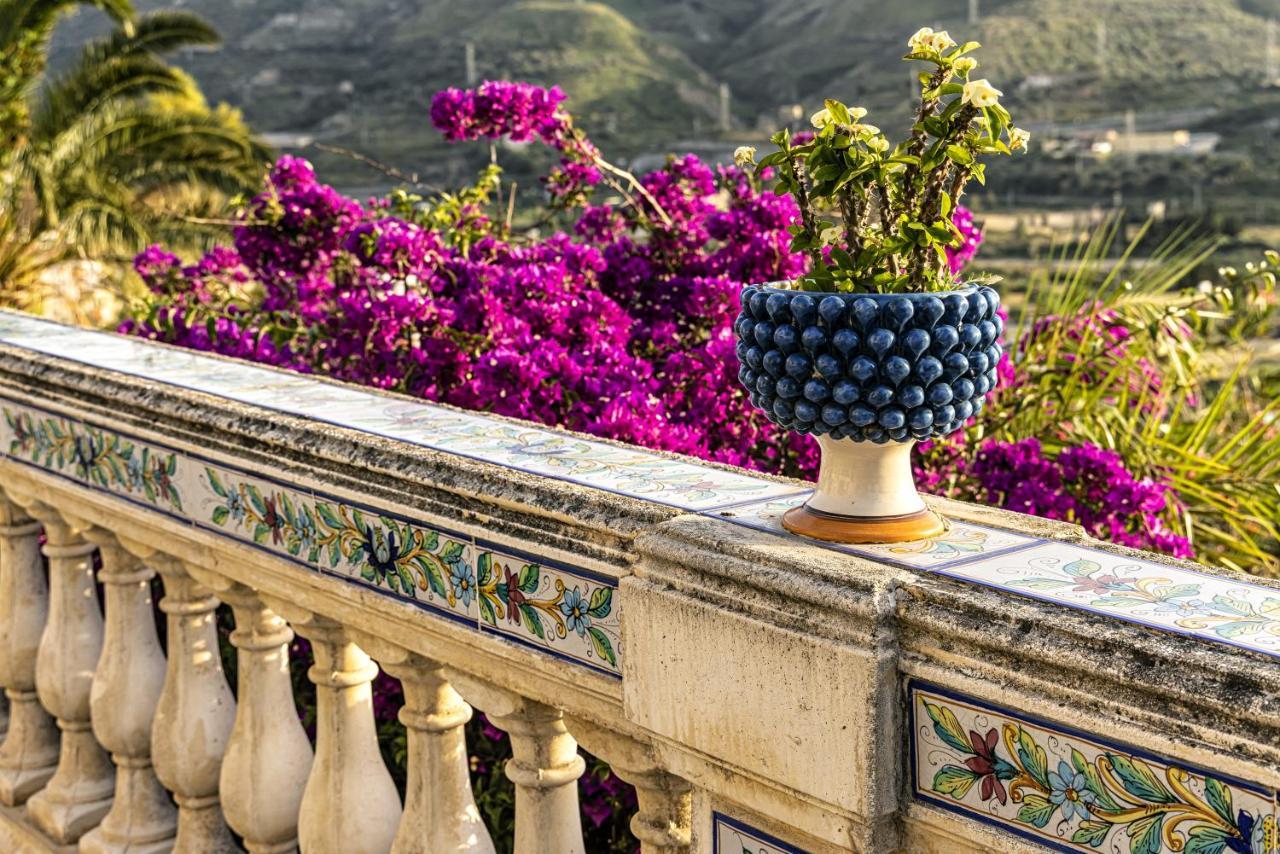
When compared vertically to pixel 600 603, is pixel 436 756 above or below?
below

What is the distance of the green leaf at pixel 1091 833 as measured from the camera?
1.23 m

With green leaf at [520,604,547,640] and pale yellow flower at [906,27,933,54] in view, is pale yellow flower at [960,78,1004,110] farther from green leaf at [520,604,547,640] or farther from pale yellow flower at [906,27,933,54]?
green leaf at [520,604,547,640]

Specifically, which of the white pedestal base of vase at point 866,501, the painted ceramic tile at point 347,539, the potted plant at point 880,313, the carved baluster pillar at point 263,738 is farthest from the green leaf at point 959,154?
the carved baluster pillar at point 263,738

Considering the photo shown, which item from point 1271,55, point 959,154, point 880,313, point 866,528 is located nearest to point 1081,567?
point 866,528

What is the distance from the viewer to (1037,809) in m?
1.28

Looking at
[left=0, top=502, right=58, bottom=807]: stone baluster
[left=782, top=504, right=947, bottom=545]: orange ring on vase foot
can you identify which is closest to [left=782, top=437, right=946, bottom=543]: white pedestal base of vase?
[left=782, top=504, right=947, bottom=545]: orange ring on vase foot

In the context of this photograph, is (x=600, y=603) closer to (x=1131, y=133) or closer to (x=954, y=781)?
(x=954, y=781)

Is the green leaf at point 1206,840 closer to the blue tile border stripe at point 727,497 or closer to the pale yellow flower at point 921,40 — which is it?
the blue tile border stripe at point 727,497

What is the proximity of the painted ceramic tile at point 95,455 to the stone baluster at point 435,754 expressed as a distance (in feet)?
1.84

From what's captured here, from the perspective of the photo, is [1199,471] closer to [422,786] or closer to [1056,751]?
[422,786]

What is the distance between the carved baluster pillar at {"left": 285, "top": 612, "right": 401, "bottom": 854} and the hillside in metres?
37.0

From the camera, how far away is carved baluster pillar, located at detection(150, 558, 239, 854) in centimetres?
249

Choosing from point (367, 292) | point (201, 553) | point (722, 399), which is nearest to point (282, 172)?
point (367, 292)

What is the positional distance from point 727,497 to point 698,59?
63.9m
